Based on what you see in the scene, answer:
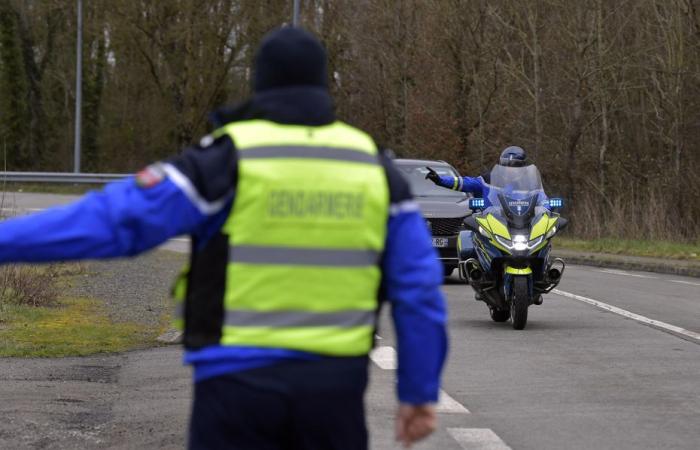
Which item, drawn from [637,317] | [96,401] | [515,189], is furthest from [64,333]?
[637,317]

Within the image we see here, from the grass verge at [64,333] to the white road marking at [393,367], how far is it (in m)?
2.03

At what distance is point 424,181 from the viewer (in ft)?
74.9

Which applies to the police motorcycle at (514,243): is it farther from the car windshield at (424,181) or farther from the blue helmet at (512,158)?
the car windshield at (424,181)

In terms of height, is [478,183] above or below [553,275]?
above

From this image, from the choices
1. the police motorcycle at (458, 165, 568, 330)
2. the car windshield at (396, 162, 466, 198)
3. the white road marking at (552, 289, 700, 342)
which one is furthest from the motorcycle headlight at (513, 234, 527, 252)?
the car windshield at (396, 162, 466, 198)

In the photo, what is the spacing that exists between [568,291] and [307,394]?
52.6 ft

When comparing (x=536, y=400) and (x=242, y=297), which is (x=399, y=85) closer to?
(x=536, y=400)

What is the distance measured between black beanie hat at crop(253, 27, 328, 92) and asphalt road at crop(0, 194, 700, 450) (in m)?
4.19

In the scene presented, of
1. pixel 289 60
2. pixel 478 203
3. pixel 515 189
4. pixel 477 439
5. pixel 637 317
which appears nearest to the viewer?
pixel 289 60

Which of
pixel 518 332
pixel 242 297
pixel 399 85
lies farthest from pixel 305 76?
pixel 399 85

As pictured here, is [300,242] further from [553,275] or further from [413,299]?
[553,275]

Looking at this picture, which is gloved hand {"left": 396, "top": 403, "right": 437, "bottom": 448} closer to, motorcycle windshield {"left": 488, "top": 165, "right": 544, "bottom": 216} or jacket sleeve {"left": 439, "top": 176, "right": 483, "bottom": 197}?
motorcycle windshield {"left": 488, "top": 165, "right": 544, "bottom": 216}

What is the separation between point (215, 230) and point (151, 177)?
23 cm

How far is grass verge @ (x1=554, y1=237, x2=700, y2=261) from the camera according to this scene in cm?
2816
